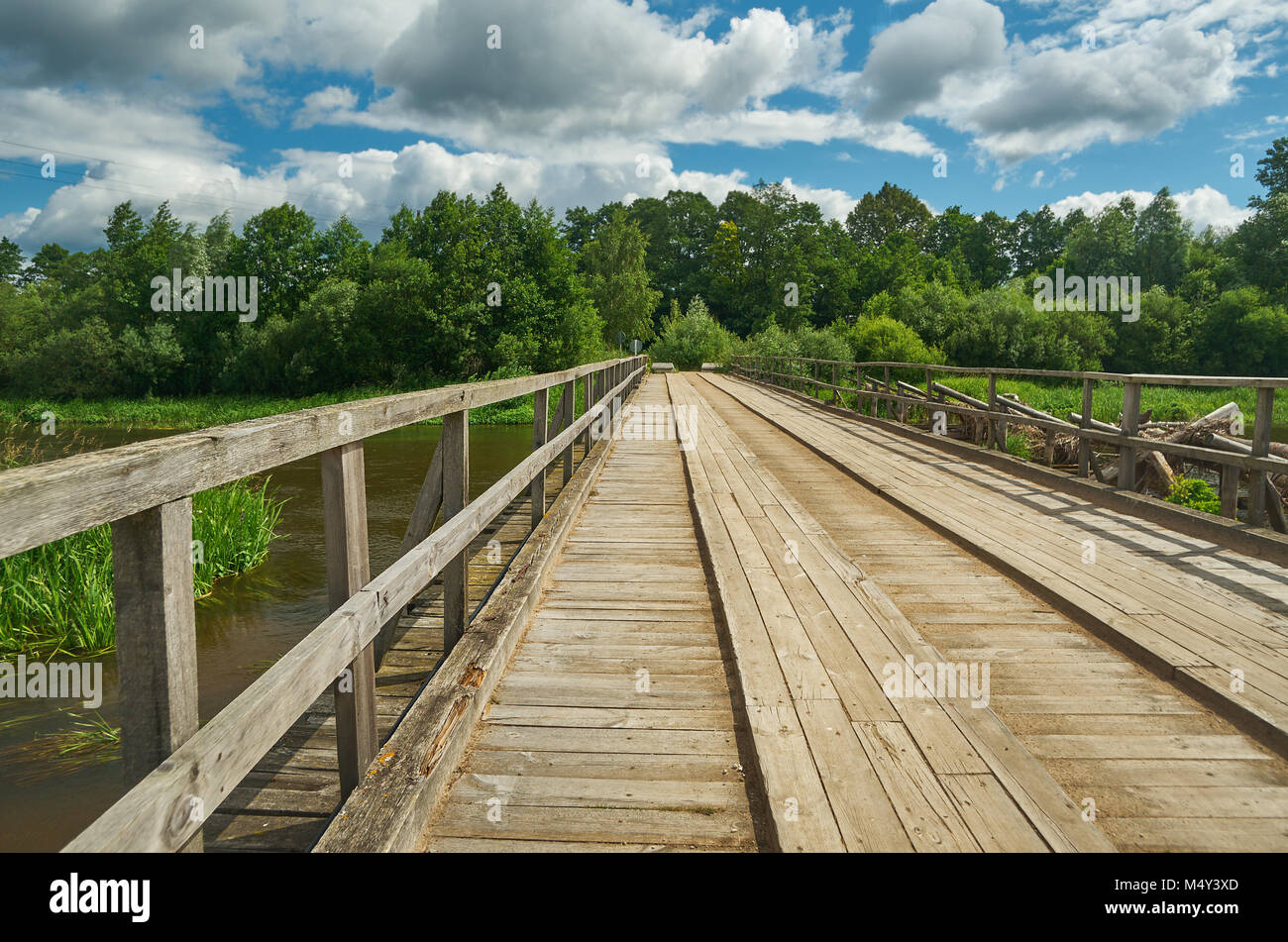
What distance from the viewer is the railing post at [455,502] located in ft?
10.7

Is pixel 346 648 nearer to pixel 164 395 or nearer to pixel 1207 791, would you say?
pixel 1207 791

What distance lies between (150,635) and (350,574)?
785mm

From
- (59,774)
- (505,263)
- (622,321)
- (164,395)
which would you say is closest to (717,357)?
(622,321)

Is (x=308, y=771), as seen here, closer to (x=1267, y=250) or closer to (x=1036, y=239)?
(x=1267, y=250)

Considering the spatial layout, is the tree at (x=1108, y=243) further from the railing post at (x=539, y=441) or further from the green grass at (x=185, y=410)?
the railing post at (x=539, y=441)

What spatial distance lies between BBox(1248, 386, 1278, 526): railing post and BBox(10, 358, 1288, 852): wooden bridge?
2 cm

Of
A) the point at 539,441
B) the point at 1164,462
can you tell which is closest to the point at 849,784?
the point at 539,441

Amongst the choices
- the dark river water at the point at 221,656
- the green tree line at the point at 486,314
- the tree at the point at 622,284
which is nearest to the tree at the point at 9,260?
the green tree line at the point at 486,314

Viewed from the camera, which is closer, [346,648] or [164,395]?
[346,648]

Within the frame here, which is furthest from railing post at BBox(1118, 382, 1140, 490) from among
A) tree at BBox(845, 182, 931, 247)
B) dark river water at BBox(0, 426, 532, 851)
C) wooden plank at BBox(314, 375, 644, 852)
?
tree at BBox(845, 182, 931, 247)

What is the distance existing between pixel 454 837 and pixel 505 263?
4114 cm

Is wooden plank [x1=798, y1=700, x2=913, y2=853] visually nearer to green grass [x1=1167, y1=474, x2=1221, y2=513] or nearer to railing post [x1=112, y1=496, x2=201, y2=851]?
railing post [x1=112, y1=496, x2=201, y2=851]

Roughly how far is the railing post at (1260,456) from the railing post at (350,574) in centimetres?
529

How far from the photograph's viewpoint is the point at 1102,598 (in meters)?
3.65
